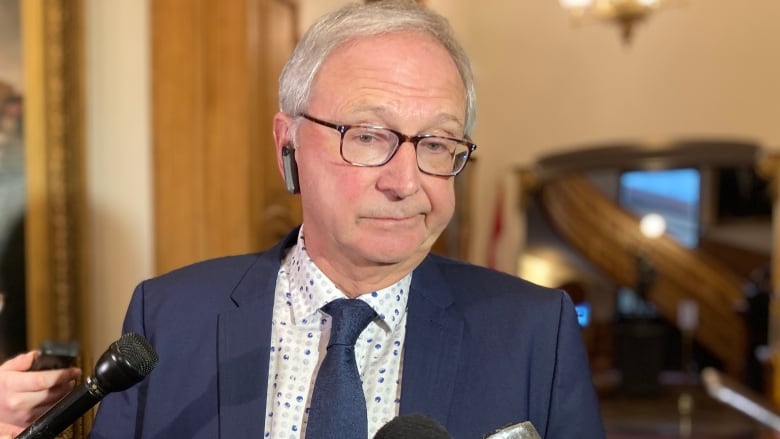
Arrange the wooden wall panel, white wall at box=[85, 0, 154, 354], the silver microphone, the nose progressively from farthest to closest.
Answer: the wooden wall panel < white wall at box=[85, 0, 154, 354] < the nose < the silver microphone

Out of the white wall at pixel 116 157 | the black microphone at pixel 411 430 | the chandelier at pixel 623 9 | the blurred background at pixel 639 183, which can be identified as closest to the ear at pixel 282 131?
the black microphone at pixel 411 430

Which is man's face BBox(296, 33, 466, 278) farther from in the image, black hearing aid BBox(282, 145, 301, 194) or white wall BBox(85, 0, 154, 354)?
white wall BBox(85, 0, 154, 354)

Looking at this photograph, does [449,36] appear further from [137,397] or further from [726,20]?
[726,20]

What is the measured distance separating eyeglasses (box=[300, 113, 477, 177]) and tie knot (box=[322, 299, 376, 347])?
0.22m

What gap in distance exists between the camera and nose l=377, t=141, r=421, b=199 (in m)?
1.29

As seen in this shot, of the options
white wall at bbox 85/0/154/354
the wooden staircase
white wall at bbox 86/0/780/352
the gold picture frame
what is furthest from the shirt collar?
the wooden staircase

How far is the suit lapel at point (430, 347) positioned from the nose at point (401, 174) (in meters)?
0.24

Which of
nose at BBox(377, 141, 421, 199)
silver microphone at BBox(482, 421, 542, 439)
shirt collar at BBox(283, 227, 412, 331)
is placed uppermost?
nose at BBox(377, 141, 421, 199)

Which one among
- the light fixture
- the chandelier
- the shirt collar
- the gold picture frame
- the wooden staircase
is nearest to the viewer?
the shirt collar

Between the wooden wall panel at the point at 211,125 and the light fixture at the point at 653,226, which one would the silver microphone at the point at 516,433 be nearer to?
the wooden wall panel at the point at 211,125

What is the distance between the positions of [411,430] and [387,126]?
→ 1.72 feet

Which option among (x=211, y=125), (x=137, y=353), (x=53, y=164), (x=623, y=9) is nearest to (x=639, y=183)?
(x=623, y=9)

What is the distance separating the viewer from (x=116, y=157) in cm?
271

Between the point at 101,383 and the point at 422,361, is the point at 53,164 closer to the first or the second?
the point at 422,361
